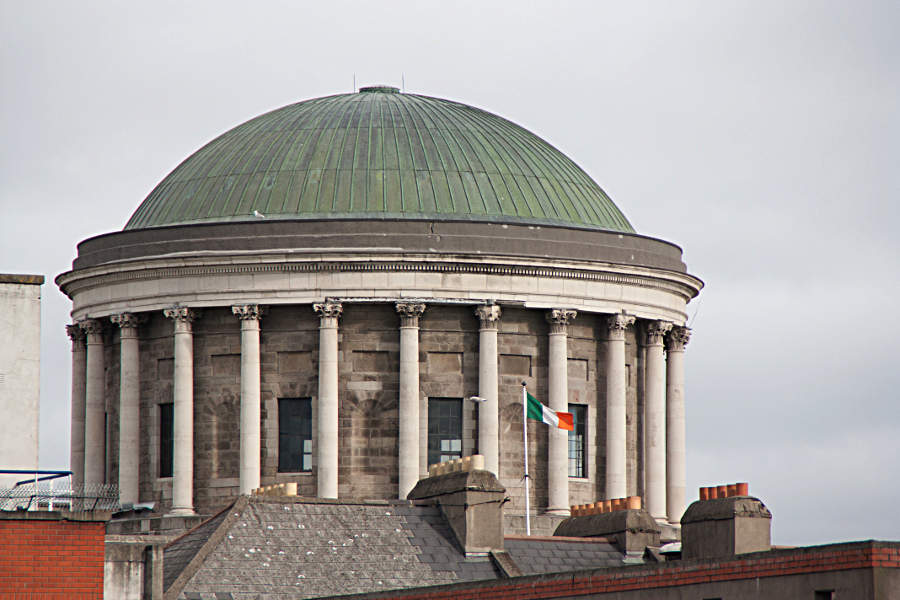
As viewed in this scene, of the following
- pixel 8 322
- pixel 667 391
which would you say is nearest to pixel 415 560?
pixel 8 322

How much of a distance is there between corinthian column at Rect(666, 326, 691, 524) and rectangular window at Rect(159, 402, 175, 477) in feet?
64.0

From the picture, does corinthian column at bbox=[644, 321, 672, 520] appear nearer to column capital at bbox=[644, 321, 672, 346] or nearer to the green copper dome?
column capital at bbox=[644, 321, 672, 346]

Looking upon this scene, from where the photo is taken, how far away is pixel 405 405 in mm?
89000

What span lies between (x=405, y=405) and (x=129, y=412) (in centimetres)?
1118

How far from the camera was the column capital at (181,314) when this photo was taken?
296 ft

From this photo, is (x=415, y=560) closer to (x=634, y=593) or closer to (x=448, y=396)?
(x=634, y=593)

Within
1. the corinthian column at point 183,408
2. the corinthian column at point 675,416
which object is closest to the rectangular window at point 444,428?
the corinthian column at point 183,408

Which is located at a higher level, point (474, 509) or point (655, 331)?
point (655, 331)

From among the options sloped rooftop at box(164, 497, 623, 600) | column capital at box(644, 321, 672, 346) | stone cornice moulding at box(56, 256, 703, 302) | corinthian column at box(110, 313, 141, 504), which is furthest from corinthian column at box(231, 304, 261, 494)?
sloped rooftop at box(164, 497, 623, 600)

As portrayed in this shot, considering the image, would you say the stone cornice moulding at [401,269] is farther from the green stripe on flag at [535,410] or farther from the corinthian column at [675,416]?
the green stripe on flag at [535,410]

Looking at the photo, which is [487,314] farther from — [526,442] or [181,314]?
[181,314]

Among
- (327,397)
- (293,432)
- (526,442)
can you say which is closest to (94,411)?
(293,432)

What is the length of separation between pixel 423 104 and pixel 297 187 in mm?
8674

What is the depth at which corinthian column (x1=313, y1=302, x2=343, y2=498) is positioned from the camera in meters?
88.5
